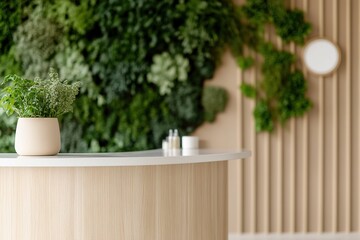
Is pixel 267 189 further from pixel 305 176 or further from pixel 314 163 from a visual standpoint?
pixel 314 163

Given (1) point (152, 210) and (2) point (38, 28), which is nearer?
(1) point (152, 210)

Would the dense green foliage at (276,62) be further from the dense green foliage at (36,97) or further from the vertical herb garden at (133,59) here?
the dense green foliage at (36,97)

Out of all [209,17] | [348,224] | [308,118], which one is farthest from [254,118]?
[348,224]

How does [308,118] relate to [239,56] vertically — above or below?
below

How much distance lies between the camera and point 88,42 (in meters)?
5.27

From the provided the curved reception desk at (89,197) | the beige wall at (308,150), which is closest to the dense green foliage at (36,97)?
the curved reception desk at (89,197)

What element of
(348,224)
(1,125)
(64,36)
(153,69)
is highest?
(64,36)

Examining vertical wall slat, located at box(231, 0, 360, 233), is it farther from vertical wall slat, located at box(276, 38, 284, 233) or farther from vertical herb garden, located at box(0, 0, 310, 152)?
vertical herb garden, located at box(0, 0, 310, 152)

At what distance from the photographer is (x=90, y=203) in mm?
2664

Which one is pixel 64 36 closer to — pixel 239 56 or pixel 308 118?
pixel 239 56

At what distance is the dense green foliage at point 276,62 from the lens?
532cm

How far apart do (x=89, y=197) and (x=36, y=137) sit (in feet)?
1.40

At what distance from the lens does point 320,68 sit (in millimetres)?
5391

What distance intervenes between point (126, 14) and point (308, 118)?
83.5 inches
